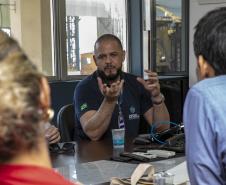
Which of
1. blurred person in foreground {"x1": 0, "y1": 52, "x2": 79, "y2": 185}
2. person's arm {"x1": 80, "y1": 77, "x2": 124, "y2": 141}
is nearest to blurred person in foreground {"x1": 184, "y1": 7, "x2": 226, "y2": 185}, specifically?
blurred person in foreground {"x1": 0, "y1": 52, "x2": 79, "y2": 185}

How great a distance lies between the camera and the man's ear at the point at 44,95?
61cm

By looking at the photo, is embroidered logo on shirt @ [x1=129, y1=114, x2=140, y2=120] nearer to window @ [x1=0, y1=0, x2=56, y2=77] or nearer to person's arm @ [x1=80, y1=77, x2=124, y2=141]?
person's arm @ [x1=80, y1=77, x2=124, y2=141]

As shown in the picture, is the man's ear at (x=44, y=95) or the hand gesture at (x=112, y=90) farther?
the hand gesture at (x=112, y=90)

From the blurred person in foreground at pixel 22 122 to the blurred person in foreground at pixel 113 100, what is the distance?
1885 millimetres

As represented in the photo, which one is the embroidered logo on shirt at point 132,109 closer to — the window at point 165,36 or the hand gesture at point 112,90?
the hand gesture at point 112,90

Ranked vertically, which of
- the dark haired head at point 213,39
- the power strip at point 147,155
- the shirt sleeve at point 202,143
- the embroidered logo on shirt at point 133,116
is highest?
the dark haired head at point 213,39

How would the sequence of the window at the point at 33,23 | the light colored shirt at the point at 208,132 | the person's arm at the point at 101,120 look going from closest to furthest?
the light colored shirt at the point at 208,132 < the person's arm at the point at 101,120 < the window at the point at 33,23

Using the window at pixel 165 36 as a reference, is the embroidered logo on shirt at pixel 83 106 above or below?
below

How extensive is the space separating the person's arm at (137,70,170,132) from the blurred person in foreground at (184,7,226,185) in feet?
5.11

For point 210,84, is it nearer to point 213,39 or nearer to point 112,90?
point 213,39

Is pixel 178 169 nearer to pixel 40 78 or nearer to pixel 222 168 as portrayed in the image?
pixel 222 168

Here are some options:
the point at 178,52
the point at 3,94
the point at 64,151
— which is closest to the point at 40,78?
the point at 3,94

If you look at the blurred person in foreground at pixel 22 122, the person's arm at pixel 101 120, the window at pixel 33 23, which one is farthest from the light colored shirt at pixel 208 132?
the window at pixel 33 23

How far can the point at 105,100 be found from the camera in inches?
102
